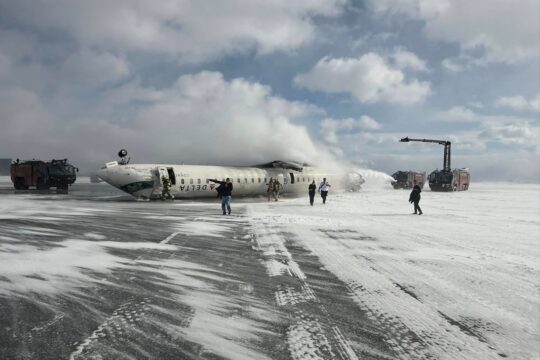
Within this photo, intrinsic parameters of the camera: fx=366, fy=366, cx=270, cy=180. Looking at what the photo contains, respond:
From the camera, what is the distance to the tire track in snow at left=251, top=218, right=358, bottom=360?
389 centimetres

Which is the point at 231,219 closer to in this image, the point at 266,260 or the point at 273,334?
the point at 266,260

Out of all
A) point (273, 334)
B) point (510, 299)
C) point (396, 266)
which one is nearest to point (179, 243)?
point (396, 266)

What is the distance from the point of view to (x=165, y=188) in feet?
91.0

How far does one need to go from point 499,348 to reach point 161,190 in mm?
26242

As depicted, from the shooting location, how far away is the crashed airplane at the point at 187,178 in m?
27.2

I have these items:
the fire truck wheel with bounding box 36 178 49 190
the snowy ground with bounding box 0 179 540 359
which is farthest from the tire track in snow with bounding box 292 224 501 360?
the fire truck wheel with bounding box 36 178 49 190

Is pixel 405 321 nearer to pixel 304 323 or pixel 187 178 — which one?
pixel 304 323

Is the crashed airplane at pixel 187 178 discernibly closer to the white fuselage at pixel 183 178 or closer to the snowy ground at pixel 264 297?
the white fuselage at pixel 183 178

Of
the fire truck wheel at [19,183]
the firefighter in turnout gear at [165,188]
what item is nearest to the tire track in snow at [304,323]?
the firefighter in turnout gear at [165,188]

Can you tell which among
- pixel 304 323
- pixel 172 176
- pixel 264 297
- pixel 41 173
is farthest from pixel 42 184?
pixel 304 323

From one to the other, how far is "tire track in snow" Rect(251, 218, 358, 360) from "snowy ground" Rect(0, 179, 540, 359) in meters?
0.02

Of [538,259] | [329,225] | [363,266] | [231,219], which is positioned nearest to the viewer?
[363,266]

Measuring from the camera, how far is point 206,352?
12.4ft

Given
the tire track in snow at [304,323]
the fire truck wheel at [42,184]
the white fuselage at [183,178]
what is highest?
the white fuselage at [183,178]
